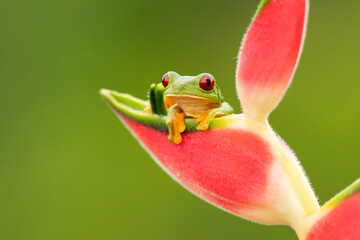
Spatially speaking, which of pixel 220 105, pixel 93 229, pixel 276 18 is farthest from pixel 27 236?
pixel 276 18

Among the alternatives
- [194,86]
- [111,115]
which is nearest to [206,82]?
[194,86]

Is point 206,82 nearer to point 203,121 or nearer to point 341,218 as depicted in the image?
point 203,121

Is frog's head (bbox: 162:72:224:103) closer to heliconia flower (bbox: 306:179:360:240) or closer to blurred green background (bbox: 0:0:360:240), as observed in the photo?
heliconia flower (bbox: 306:179:360:240)

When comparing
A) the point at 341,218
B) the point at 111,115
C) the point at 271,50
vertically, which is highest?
the point at 271,50

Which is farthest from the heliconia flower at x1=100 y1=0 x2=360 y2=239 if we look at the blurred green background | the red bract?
the blurred green background

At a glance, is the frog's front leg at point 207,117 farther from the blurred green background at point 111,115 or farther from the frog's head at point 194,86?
the blurred green background at point 111,115

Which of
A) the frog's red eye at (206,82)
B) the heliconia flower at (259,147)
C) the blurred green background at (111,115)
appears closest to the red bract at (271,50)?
the heliconia flower at (259,147)

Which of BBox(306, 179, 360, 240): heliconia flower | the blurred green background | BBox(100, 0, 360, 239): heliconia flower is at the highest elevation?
BBox(100, 0, 360, 239): heliconia flower
